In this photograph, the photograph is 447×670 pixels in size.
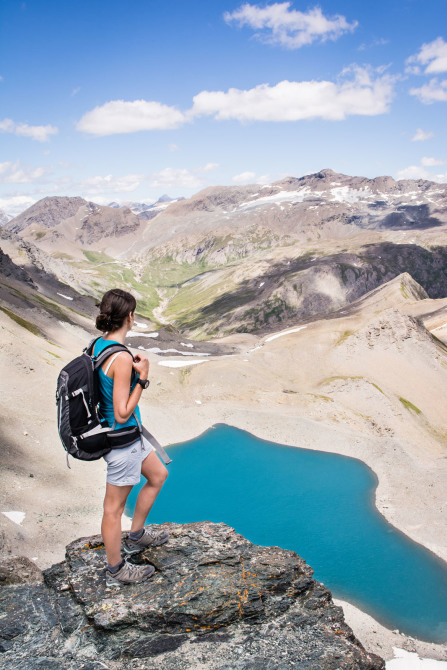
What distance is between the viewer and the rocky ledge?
32.9 feet

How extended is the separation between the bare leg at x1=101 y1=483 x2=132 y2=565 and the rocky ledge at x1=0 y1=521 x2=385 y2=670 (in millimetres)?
1083

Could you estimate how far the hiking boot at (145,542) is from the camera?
12.1 meters

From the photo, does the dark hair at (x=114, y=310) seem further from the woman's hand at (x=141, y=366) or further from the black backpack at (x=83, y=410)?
the woman's hand at (x=141, y=366)

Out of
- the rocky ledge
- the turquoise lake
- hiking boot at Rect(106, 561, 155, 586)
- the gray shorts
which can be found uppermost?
the gray shorts

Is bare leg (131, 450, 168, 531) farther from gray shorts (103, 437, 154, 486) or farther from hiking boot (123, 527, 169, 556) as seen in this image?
gray shorts (103, 437, 154, 486)

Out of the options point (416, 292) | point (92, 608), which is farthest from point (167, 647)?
point (416, 292)

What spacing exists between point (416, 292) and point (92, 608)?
155m

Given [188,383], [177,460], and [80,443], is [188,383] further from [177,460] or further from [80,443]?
[80,443]

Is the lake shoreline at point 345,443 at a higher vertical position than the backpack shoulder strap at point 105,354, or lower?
lower

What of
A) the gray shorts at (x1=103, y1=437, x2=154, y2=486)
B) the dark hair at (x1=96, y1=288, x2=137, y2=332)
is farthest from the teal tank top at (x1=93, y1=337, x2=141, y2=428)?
the gray shorts at (x1=103, y1=437, x2=154, y2=486)

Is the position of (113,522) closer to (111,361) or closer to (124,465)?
(124,465)

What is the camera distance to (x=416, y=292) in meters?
149

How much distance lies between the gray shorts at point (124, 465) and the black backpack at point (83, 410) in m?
0.36

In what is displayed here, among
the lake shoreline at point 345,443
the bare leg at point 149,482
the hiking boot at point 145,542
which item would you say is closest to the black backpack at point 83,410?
the bare leg at point 149,482
